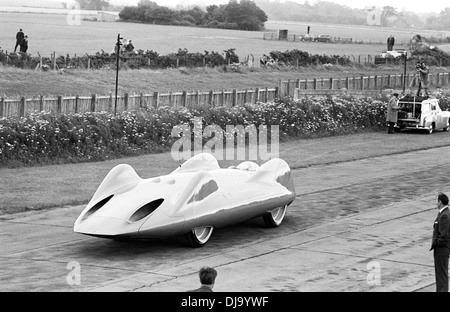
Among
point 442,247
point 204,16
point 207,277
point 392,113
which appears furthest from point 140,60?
point 204,16

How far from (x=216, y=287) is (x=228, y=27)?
140m

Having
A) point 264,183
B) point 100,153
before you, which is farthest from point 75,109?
point 264,183

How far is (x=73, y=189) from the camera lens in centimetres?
2977

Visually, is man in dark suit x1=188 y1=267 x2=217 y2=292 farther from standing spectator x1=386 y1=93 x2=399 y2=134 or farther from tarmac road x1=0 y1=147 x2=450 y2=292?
standing spectator x1=386 y1=93 x2=399 y2=134

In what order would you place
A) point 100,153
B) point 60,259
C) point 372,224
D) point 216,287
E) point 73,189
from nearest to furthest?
point 216,287 → point 60,259 → point 372,224 → point 73,189 → point 100,153

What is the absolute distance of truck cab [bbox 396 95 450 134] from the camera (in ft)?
168

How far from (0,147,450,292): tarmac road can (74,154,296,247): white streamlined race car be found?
1.67ft

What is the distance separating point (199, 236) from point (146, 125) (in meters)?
18.3

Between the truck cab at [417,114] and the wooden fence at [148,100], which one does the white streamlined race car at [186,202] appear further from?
the truck cab at [417,114]

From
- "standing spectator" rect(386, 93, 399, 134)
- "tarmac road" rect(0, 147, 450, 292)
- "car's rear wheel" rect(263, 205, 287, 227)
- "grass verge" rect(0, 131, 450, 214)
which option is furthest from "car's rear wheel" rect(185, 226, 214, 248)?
"standing spectator" rect(386, 93, 399, 134)

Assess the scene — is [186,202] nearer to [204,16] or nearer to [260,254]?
[260,254]

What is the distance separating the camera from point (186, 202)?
21828 mm
